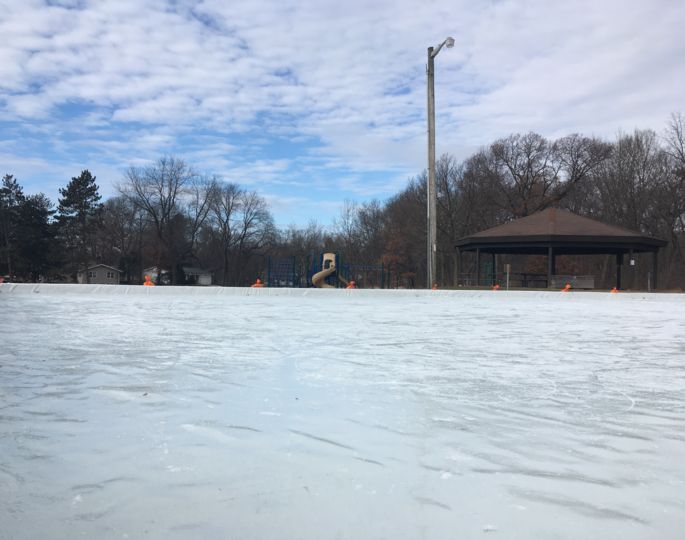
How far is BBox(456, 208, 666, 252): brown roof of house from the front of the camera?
73.1 feet

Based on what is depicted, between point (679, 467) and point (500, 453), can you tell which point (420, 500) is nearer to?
point (500, 453)

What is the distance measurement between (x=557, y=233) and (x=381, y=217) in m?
30.4

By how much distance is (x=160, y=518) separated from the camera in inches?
67.7

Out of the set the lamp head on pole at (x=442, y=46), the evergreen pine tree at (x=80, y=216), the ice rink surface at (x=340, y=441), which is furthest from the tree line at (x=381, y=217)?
the ice rink surface at (x=340, y=441)

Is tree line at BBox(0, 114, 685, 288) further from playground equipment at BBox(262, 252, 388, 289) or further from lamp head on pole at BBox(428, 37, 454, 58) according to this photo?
lamp head on pole at BBox(428, 37, 454, 58)

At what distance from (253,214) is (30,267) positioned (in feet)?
71.7

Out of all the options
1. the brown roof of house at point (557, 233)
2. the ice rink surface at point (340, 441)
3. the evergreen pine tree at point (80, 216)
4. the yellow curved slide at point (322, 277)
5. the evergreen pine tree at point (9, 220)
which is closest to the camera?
the ice rink surface at point (340, 441)

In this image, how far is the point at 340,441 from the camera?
8.00ft

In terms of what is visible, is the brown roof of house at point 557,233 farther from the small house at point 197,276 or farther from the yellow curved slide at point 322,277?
the small house at point 197,276

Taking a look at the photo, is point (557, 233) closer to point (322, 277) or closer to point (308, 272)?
point (322, 277)

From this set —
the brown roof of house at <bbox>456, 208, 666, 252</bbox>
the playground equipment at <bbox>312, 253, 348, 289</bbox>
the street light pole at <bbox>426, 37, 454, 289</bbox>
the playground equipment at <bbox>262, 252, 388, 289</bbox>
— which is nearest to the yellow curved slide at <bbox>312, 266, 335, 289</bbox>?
the playground equipment at <bbox>312, 253, 348, 289</bbox>

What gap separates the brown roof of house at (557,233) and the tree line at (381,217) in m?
6.94

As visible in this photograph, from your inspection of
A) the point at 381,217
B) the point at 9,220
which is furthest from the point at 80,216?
the point at 381,217

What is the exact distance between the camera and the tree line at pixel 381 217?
35.0m
